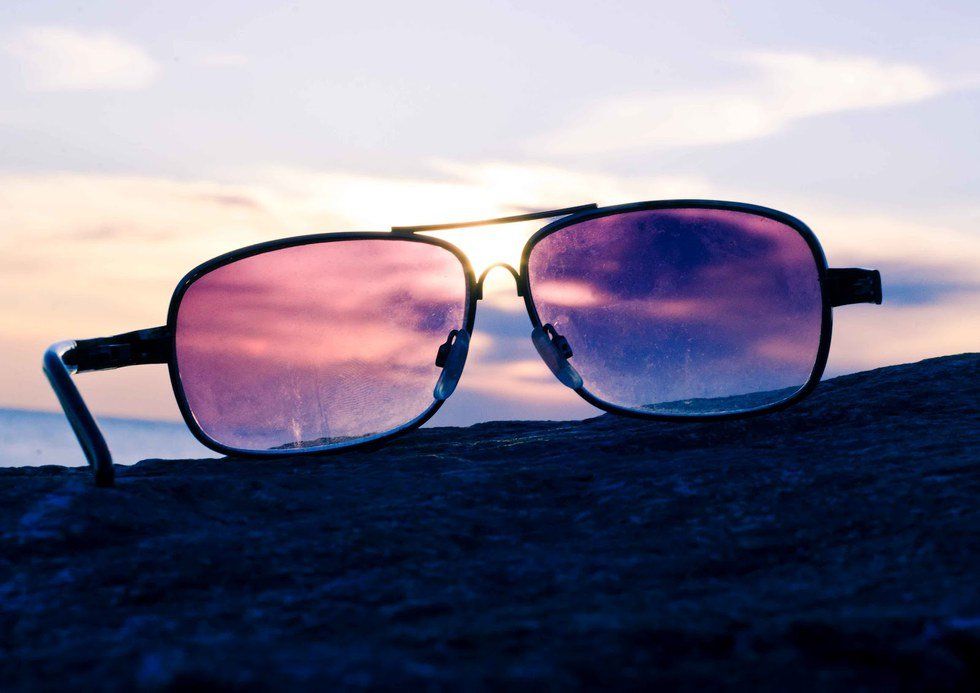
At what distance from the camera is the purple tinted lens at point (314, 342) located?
212 cm

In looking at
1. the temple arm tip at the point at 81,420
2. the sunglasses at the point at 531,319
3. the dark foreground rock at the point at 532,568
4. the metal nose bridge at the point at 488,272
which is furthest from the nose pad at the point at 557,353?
the temple arm tip at the point at 81,420

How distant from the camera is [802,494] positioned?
1.22 m

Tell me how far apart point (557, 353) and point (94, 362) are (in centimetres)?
105

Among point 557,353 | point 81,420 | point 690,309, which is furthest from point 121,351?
point 690,309

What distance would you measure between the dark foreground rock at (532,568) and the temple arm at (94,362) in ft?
0.20

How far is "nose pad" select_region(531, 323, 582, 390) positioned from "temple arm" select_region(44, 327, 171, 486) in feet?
2.88

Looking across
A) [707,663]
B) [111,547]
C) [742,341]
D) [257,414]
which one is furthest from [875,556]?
[257,414]

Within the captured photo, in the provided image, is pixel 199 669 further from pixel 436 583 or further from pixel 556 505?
pixel 556 505

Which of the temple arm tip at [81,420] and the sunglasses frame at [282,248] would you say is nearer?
the temple arm tip at [81,420]

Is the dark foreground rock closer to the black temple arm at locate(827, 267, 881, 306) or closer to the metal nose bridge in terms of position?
the black temple arm at locate(827, 267, 881, 306)

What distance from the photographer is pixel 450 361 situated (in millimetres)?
2285

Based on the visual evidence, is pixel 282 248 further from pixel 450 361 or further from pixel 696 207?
pixel 696 207

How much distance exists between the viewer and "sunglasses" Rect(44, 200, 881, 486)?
2129 millimetres

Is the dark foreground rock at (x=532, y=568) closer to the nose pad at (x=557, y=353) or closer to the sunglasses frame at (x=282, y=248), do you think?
the sunglasses frame at (x=282, y=248)
